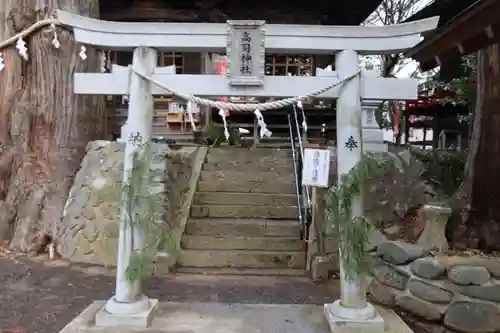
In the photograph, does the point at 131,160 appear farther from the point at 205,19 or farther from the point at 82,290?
the point at 205,19

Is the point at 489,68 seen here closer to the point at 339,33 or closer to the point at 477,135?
the point at 477,135

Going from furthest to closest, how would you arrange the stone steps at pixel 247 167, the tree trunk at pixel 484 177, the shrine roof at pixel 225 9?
1. the shrine roof at pixel 225 9
2. the stone steps at pixel 247 167
3. the tree trunk at pixel 484 177

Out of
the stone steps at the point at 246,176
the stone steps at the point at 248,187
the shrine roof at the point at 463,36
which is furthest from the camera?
the stone steps at the point at 246,176

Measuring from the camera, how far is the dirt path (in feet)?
15.1

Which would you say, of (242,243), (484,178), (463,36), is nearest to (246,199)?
(242,243)

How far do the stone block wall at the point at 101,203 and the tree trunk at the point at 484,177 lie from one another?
3.68 meters

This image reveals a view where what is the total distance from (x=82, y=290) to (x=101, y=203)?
1.67 m

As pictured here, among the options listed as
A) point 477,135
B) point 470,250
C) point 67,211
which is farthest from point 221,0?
point 470,250

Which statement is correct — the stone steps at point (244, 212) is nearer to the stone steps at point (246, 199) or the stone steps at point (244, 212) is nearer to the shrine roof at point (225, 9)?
the stone steps at point (246, 199)

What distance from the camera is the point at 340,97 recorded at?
411cm

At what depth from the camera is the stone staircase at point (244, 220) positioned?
6.42 metres

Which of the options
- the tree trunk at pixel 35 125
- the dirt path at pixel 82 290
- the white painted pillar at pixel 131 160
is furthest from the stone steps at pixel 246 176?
the white painted pillar at pixel 131 160

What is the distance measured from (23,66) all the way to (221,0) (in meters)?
6.05

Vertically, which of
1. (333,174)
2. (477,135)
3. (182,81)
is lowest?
(333,174)
